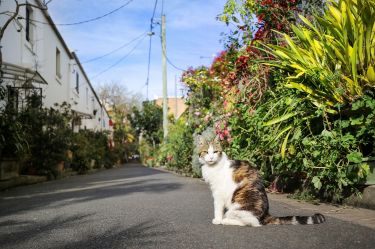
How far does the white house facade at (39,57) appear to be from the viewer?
12000 mm

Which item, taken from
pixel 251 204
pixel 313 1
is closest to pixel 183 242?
pixel 251 204

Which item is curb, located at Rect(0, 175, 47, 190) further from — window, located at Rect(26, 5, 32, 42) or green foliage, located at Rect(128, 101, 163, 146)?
green foliage, located at Rect(128, 101, 163, 146)

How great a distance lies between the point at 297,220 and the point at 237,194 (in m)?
0.62

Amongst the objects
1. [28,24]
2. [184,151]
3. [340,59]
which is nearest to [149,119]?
[28,24]

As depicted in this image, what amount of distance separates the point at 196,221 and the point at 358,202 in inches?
79.9

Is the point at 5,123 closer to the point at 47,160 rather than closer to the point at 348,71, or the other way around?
the point at 47,160

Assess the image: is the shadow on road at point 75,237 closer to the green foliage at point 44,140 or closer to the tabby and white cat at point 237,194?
the tabby and white cat at point 237,194

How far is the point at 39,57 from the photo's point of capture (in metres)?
15.8

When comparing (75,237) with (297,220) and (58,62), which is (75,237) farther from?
(58,62)

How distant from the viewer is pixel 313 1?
788 cm

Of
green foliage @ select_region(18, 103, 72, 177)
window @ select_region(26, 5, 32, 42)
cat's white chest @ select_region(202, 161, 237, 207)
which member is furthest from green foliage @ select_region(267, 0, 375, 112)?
window @ select_region(26, 5, 32, 42)

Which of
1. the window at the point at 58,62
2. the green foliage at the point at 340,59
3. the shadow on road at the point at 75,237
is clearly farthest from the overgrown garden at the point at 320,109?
the window at the point at 58,62

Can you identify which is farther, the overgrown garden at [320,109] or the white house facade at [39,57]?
the white house facade at [39,57]

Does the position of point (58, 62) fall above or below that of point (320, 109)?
above
